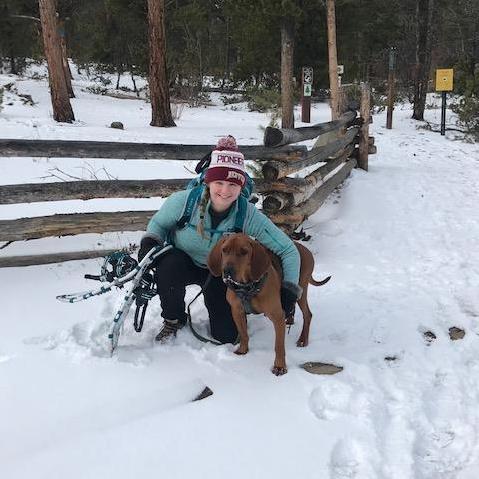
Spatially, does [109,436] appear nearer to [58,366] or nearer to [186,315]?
[58,366]

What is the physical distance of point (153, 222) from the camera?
3434 millimetres

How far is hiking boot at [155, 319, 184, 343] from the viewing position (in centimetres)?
353

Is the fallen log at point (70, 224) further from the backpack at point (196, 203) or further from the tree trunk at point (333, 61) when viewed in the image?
the tree trunk at point (333, 61)

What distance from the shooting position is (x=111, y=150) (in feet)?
15.2

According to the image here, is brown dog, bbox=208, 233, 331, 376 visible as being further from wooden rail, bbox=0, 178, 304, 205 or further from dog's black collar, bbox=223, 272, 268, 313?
wooden rail, bbox=0, 178, 304, 205

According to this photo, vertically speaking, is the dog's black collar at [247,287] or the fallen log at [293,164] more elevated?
the fallen log at [293,164]

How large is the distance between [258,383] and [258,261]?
77cm

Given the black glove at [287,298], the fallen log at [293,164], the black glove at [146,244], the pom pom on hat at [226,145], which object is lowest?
the black glove at [287,298]

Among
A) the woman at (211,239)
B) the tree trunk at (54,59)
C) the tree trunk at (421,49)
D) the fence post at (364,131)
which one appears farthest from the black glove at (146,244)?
the tree trunk at (421,49)

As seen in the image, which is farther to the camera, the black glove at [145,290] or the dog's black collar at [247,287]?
the black glove at [145,290]

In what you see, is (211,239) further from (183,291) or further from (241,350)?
(241,350)

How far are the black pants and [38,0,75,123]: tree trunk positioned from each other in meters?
11.1

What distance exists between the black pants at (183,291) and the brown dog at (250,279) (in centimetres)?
14

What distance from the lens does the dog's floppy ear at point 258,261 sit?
2.90 metres
